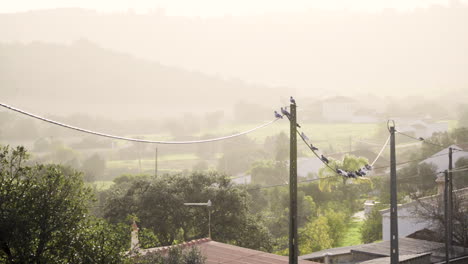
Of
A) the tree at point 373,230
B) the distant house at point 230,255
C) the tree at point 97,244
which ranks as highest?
the tree at point 97,244

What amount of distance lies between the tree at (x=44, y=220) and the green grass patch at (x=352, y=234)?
35.8 meters

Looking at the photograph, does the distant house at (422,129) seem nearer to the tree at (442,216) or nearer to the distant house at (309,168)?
the distant house at (309,168)

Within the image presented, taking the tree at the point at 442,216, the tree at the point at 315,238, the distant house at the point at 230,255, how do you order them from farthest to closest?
1. the tree at the point at 315,238
2. the tree at the point at 442,216
3. the distant house at the point at 230,255

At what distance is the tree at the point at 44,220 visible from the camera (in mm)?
12531

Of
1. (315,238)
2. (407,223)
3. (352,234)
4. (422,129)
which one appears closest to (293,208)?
(407,223)

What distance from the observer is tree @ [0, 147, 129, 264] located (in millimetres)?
12531

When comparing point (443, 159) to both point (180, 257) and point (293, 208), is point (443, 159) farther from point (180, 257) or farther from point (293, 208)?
point (293, 208)

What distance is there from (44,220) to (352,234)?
40672 mm

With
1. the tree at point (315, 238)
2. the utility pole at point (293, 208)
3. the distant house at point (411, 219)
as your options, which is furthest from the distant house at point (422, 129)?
the utility pole at point (293, 208)

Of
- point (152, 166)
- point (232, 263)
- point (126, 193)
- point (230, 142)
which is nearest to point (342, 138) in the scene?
point (230, 142)

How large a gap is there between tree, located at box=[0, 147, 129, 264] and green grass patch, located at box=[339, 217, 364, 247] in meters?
35.8

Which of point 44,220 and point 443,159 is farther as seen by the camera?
point 443,159

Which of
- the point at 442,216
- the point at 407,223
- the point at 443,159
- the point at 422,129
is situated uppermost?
the point at 422,129

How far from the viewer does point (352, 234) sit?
51156 millimetres
